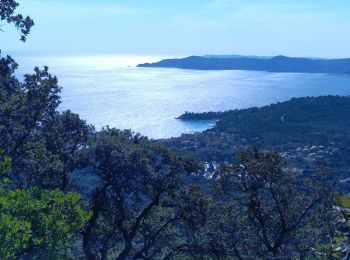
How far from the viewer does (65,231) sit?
579 centimetres

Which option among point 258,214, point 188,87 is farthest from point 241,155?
point 188,87

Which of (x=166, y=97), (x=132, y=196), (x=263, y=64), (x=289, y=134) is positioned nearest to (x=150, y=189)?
(x=132, y=196)

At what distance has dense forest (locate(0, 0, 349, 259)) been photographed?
9.14 m

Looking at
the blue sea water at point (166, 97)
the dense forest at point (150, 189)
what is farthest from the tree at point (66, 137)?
the blue sea water at point (166, 97)

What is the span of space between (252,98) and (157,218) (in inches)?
3416

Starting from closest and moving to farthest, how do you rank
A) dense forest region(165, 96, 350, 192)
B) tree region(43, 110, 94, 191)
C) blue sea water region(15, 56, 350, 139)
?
tree region(43, 110, 94, 191) < dense forest region(165, 96, 350, 192) < blue sea water region(15, 56, 350, 139)

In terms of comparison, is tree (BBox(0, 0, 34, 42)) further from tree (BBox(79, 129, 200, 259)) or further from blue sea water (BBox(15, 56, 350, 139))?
blue sea water (BBox(15, 56, 350, 139))

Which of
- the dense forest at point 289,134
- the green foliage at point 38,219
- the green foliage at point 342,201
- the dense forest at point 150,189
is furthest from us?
the dense forest at point 289,134

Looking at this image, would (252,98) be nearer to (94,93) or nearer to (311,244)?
(94,93)

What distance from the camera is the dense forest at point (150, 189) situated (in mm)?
9141

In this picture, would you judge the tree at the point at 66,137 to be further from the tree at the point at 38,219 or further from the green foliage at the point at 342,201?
the green foliage at the point at 342,201

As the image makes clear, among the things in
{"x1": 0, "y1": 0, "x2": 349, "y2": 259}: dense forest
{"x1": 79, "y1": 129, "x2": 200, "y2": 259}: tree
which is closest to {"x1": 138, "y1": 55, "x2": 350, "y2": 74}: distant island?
{"x1": 79, "y1": 129, "x2": 200, "y2": 259}: tree

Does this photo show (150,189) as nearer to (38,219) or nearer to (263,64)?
(38,219)

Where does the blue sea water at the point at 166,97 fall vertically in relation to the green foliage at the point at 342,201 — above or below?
below
